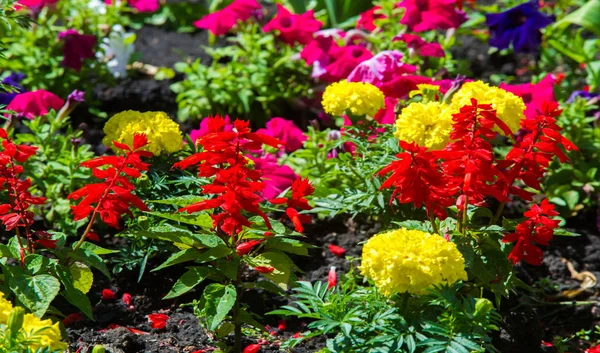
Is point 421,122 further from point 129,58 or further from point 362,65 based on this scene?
point 129,58

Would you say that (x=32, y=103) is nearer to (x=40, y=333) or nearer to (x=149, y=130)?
(x=149, y=130)

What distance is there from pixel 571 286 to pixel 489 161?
1183 mm

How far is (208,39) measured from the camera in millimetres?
5395

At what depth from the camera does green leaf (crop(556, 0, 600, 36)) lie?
427 cm

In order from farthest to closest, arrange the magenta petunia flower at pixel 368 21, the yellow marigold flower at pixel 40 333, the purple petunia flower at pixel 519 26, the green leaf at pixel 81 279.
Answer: the magenta petunia flower at pixel 368 21, the purple petunia flower at pixel 519 26, the green leaf at pixel 81 279, the yellow marigold flower at pixel 40 333

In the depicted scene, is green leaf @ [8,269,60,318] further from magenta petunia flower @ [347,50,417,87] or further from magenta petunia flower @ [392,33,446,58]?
magenta petunia flower @ [392,33,446,58]

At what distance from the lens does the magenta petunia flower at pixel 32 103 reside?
3.32 meters

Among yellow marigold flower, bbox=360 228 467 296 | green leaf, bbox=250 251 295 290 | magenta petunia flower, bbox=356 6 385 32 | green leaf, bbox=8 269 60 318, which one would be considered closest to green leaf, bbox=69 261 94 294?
green leaf, bbox=8 269 60 318

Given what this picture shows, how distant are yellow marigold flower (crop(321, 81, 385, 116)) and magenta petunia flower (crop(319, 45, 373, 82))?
78 cm

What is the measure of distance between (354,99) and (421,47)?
1031 mm

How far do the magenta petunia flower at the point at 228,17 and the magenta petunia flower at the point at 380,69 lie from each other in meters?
0.91

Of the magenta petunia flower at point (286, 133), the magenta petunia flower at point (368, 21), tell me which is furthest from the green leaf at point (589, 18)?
the magenta petunia flower at point (286, 133)

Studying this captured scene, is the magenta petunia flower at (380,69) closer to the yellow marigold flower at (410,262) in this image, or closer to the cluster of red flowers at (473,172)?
the cluster of red flowers at (473,172)

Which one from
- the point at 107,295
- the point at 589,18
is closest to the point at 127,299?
the point at 107,295
